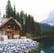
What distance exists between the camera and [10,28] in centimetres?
365

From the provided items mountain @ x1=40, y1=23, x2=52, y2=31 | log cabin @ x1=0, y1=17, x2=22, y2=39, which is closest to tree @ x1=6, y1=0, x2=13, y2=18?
log cabin @ x1=0, y1=17, x2=22, y2=39

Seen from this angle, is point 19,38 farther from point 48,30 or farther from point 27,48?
point 48,30

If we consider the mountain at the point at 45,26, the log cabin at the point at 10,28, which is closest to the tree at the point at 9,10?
the log cabin at the point at 10,28

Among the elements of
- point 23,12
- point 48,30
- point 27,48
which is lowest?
point 27,48

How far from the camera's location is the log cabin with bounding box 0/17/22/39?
3.61 metres

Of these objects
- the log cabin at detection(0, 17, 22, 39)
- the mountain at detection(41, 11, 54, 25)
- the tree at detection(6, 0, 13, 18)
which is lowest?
the log cabin at detection(0, 17, 22, 39)

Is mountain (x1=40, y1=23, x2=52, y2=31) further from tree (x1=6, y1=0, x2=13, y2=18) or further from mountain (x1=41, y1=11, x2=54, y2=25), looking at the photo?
tree (x1=6, y1=0, x2=13, y2=18)

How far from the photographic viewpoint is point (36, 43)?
366 cm

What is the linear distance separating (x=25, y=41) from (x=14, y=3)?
0.54 meters

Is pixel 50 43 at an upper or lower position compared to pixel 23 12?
lower

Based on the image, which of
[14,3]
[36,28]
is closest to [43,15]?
[36,28]

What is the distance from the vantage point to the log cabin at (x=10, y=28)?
361 cm

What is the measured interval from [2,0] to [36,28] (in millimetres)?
606

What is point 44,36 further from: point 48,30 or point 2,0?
point 2,0
